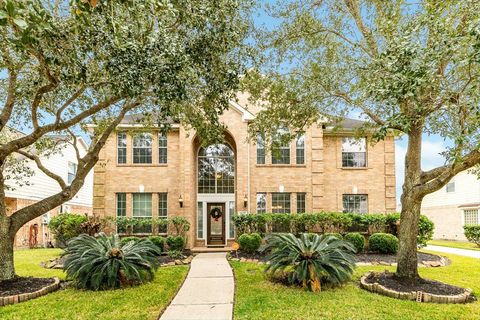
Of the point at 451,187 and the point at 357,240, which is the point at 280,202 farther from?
the point at 451,187

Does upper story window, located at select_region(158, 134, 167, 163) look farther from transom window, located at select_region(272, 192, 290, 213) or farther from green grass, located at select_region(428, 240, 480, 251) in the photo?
green grass, located at select_region(428, 240, 480, 251)

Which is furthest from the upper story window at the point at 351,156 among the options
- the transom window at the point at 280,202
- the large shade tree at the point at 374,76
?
the large shade tree at the point at 374,76

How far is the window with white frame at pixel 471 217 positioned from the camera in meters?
24.1

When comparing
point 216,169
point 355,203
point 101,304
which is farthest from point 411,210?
point 216,169

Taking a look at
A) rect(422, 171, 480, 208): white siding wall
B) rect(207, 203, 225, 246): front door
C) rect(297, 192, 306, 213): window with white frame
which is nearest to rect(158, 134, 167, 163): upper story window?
rect(207, 203, 225, 246): front door

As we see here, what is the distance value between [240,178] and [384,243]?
670 centimetres

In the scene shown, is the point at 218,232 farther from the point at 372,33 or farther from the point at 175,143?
the point at 372,33

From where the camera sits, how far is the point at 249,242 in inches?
542

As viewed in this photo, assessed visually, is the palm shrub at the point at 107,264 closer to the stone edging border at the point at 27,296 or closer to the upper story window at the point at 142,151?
the stone edging border at the point at 27,296

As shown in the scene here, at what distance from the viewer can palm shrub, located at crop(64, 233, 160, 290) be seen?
818cm

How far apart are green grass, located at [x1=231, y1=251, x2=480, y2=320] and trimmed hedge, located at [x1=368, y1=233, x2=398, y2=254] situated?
4.93 m

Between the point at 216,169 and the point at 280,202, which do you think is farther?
the point at 216,169

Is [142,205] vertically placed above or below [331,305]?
above

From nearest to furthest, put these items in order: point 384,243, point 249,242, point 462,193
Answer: point 249,242
point 384,243
point 462,193
